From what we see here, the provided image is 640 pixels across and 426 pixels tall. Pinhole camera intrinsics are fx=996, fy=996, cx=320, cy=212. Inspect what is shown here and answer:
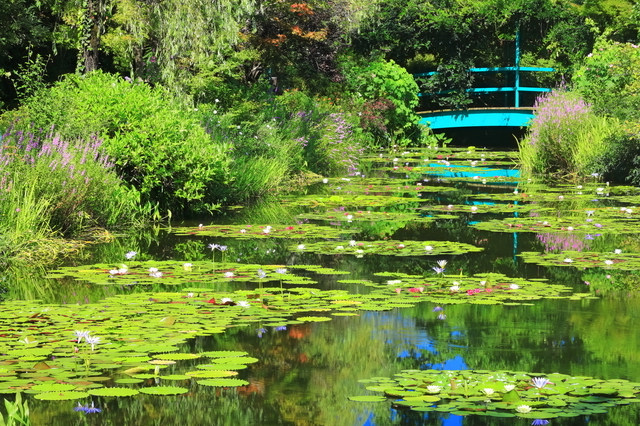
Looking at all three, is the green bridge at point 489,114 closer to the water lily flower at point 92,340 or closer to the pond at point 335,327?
the pond at point 335,327

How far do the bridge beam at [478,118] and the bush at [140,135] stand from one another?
18.9 m

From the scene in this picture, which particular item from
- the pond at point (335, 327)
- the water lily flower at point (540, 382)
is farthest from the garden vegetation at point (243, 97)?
the water lily flower at point (540, 382)

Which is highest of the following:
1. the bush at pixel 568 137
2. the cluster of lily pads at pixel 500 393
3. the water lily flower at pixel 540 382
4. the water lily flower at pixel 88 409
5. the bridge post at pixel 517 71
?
the bridge post at pixel 517 71

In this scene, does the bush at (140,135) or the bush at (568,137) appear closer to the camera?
the bush at (140,135)

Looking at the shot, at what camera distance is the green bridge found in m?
30.2

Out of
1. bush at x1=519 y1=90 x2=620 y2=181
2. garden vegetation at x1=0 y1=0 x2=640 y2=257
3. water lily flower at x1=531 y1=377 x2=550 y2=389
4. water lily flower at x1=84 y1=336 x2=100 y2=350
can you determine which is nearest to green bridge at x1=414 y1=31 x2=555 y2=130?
garden vegetation at x1=0 y1=0 x2=640 y2=257

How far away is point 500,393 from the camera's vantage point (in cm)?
472

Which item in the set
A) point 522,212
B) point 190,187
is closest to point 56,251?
point 190,187

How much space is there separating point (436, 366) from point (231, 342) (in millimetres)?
1250

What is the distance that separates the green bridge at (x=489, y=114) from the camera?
30250mm

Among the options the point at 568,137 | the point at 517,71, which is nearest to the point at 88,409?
the point at 568,137

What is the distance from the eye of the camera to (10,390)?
15.1 ft

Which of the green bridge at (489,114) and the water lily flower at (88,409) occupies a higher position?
the green bridge at (489,114)

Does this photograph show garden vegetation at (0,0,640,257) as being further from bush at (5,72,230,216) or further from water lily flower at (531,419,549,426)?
water lily flower at (531,419,549,426)
